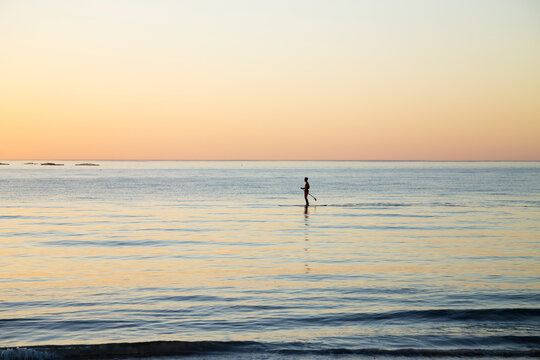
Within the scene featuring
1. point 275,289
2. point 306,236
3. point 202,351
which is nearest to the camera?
point 202,351

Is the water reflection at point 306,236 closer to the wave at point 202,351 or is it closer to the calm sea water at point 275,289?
the calm sea water at point 275,289

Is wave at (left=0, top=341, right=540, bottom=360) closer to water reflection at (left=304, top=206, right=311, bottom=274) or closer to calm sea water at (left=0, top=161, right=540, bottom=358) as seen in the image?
calm sea water at (left=0, top=161, right=540, bottom=358)

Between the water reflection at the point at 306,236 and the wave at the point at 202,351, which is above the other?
the water reflection at the point at 306,236

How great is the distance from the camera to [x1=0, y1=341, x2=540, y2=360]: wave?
10023 mm

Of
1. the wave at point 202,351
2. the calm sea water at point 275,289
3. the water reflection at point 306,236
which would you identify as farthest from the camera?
the water reflection at point 306,236

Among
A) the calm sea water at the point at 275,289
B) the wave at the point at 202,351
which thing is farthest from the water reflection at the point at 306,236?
the wave at the point at 202,351

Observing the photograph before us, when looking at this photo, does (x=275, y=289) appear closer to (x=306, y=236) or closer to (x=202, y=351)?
(x=202, y=351)

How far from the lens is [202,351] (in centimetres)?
1031

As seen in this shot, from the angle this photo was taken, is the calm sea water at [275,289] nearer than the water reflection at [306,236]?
Yes

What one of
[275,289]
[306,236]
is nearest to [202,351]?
[275,289]

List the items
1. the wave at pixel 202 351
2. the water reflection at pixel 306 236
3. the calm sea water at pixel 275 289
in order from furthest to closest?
the water reflection at pixel 306 236 → the calm sea water at pixel 275 289 → the wave at pixel 202 351

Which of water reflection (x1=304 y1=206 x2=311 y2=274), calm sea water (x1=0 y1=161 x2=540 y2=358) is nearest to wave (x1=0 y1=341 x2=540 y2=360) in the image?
calm sea water (x1=0 y1=161 x2=540 y2=358)

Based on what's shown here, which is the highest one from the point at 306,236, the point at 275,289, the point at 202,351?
the point at 306,236

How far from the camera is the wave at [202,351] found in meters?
10.0
